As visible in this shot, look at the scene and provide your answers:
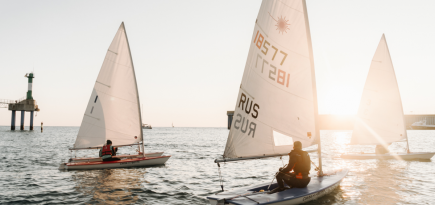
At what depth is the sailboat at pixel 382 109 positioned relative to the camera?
21406mm

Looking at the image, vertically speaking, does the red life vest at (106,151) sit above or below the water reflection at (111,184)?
above

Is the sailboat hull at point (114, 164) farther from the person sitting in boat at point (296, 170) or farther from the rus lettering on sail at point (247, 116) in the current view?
the person sitting in boat at point (296, 170)

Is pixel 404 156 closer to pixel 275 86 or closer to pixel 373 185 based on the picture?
pixel 373 185

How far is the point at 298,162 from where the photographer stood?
888 cm

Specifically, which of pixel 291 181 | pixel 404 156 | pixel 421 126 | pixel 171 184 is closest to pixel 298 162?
pixel 291 181

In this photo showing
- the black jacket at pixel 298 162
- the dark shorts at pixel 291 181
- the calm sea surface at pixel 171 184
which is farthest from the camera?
the calm sea surface at pixel 171 184

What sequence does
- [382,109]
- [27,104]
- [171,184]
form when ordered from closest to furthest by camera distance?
[171,184], [382,109], [27,104]

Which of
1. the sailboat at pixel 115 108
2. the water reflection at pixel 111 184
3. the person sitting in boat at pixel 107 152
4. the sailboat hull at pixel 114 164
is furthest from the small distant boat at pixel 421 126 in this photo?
the person sitting in boat at pixel 107 152

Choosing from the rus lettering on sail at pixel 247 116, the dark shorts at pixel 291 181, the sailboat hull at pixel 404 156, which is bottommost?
the sailboat hull at pixel 404 156

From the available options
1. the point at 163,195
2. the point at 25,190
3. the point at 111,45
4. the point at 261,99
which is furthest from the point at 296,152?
the point at 111,45

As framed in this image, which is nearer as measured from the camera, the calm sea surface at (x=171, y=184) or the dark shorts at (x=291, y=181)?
the dark shorts at (x=291, y=181)

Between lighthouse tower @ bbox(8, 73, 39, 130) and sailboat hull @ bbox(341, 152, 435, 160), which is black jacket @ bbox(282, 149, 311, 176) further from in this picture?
lighthouse tower @ bbox(8, 73, 39, 130)

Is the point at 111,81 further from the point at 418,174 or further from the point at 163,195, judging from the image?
the point at 418,174

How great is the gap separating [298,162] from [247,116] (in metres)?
2.16
